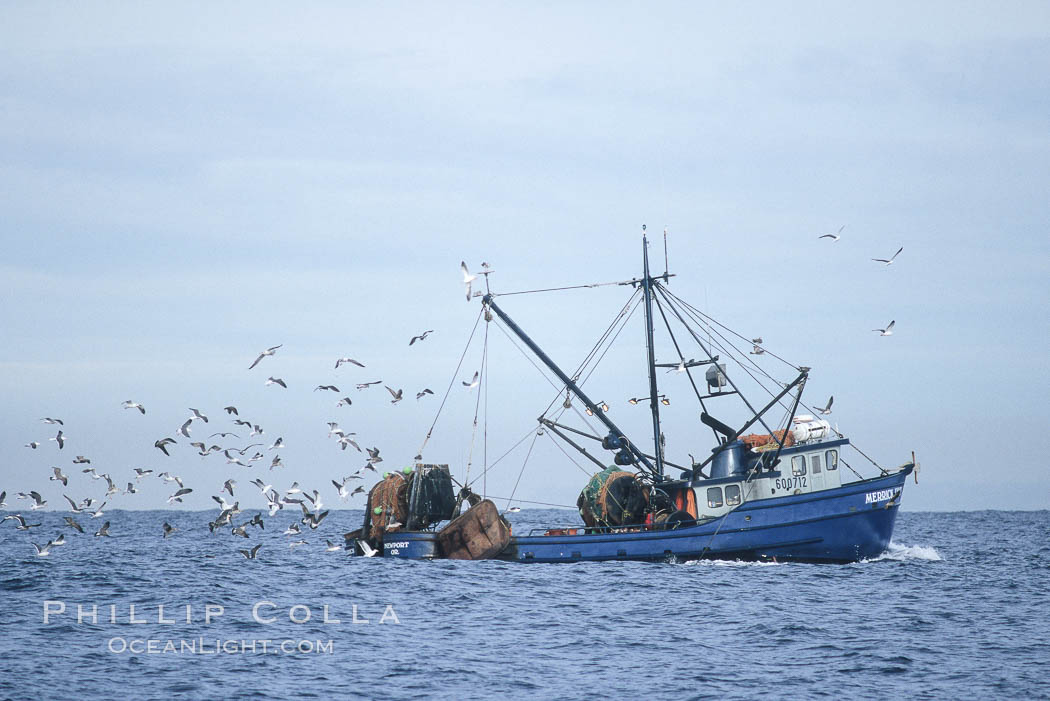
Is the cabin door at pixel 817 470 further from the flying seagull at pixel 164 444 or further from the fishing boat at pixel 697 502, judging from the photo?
the flying seagull at pixel 164 444

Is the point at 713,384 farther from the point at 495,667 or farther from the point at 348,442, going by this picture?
the point at 495,667

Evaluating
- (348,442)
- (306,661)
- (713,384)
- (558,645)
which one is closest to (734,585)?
(713,384)

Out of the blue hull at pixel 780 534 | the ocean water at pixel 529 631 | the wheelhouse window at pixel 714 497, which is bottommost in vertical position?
the ocean water at pixel 529 631

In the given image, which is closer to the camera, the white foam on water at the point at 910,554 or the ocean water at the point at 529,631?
the ocean water at the point at 529,631

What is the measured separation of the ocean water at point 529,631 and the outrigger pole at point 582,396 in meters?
3.93

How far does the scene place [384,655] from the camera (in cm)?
2192

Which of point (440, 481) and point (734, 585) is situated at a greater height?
point (440, 481)

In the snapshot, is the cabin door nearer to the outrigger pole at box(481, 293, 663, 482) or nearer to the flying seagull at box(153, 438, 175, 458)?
the outrigger pole at box(481, 293, 663, 482)

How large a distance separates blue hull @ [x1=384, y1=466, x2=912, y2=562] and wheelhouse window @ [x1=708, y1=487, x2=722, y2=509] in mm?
1079

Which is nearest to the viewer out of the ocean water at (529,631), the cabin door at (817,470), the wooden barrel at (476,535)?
the ocean water at (529,631)

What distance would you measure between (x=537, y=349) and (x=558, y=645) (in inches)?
739

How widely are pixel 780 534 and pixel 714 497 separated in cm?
264

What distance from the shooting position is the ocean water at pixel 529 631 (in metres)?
19.3

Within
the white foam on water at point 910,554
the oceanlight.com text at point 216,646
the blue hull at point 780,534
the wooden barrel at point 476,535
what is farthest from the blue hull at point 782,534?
the oceanlight.com text at point 216,646
